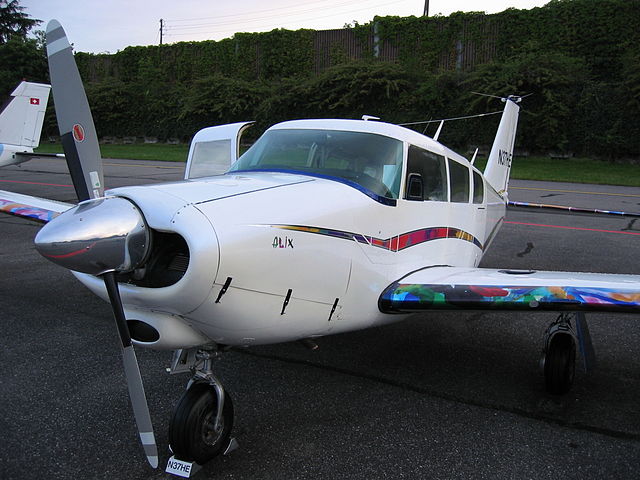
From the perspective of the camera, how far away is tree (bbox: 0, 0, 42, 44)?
5272 cm

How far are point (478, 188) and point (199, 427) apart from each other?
3.93 metres

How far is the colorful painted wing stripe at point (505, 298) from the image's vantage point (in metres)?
3.28

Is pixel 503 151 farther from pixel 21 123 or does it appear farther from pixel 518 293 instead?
pixel 21 123

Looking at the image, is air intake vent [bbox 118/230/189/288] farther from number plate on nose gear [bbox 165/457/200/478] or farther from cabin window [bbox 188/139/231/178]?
cabin window [bbox 188/139/231/178]

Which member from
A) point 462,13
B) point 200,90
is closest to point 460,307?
point 462,13

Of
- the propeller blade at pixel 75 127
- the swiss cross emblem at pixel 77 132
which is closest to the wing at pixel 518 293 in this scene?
the propeller blade at pixel 75 127

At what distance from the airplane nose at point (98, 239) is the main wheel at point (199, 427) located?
2.94 ft

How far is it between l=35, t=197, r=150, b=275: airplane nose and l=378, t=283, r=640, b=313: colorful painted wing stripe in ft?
5.89

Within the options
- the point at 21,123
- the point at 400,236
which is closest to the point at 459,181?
the point at 400,236

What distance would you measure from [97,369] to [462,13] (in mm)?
29258

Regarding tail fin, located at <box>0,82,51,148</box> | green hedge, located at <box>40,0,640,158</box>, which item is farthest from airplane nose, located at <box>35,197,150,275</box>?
green hedge, located at <box>40,0,640,158</box>

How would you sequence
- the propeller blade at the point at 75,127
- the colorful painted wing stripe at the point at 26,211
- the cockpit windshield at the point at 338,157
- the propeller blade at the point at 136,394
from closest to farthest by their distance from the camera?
the propeller blade at the point at 136,394, the propeller blade at the point at 75,127, the cockpit windshield at the point at 338,157, the colorful painted wing stripe at the point at 26,211

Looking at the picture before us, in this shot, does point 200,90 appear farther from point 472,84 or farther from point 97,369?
point 97,369

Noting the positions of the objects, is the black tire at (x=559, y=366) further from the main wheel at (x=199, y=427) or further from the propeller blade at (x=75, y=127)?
the propeller blade at (x=75, y=127)
